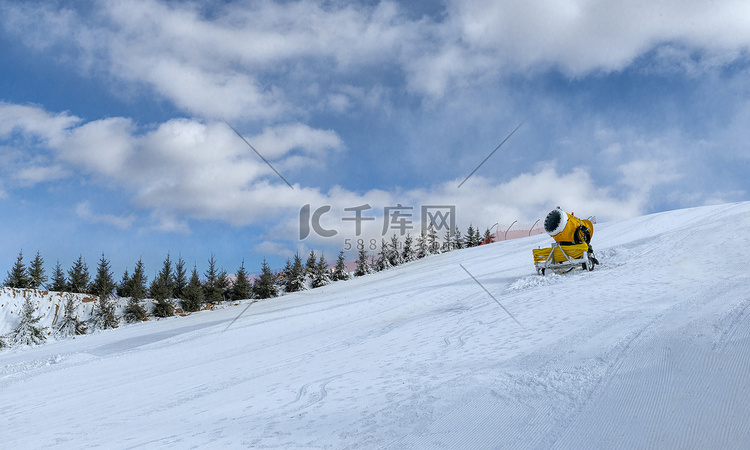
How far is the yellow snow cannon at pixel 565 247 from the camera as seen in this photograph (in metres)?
16.1

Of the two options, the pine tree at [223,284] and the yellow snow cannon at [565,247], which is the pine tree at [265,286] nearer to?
the pine tree at [223,284]

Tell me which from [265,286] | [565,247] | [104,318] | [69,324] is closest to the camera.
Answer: [565,247]

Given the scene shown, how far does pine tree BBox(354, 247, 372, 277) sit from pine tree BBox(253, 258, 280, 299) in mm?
11242

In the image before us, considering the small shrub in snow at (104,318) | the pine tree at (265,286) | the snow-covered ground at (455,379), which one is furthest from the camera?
the pine tree at (265,286)

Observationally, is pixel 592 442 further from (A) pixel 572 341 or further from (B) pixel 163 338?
(B) pixel 163 338

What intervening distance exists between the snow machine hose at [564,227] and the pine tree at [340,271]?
4023 centimetres

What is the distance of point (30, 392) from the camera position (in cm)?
987

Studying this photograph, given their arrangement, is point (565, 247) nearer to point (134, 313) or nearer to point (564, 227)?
point (564, 227)

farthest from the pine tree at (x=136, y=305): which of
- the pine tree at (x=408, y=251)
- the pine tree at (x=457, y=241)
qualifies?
the pine tree at (x=457, y=241)

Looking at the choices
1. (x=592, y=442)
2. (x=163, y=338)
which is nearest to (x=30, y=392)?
(x=163, y=338)

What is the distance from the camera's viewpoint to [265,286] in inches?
2026

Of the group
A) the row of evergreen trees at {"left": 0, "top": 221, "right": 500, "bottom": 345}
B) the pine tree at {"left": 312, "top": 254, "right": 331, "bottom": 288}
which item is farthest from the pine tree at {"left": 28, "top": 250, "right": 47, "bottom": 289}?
the pine tree at {"left": 312, "top": 254, "right": 331, "bottom": 288}

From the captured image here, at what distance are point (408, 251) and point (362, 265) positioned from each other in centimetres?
772

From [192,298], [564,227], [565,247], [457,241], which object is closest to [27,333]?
[192,298]
